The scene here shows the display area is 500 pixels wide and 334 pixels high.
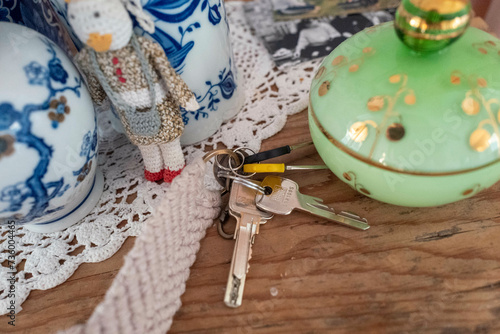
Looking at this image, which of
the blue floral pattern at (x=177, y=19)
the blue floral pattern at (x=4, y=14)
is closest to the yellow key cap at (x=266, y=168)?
the blue floral pattern at (x=177, y=19)

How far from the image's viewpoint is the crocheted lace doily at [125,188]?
35 centimetres

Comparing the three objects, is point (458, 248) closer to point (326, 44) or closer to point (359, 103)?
point (359, 103)

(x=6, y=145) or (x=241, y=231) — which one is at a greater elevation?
(x=6, y=145)

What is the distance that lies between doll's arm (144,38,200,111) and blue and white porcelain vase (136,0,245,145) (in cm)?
2

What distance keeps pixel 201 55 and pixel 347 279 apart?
0.25 m

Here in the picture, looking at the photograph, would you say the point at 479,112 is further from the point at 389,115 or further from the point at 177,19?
the point at 177,19

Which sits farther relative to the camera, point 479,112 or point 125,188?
point 125,188

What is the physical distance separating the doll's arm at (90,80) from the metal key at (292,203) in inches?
7.0

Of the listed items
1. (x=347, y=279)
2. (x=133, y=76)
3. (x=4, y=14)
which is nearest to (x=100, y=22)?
(x=133, y=76)

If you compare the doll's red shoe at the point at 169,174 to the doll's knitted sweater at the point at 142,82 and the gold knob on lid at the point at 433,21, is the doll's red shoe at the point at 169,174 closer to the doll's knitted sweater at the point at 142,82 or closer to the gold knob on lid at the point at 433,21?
the doll's knitted sweater at the point at 142,82

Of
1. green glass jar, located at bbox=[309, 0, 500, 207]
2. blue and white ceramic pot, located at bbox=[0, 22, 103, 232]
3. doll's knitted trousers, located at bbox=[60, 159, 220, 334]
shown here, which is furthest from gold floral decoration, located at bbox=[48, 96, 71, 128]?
green glass jar, located at bbox=[309, 0, 500, 207]

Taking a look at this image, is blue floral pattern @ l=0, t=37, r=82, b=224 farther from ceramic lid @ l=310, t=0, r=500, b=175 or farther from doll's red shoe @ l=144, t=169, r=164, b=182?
ceramic lid @ l=310, t=0, r=500, b=175

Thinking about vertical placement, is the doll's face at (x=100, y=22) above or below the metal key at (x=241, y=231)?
above

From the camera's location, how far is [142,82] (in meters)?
0.33
